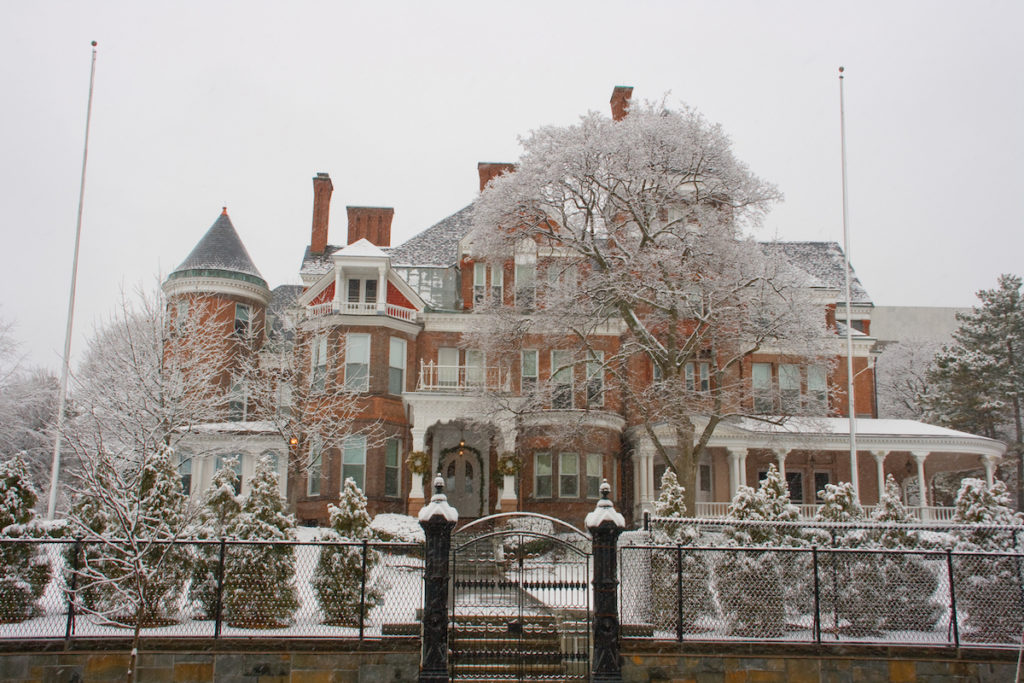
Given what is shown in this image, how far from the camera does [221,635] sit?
13.4 m

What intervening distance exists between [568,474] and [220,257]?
1635 centimetres

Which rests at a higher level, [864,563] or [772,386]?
[772,386]

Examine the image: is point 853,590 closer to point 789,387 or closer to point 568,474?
point 568,474

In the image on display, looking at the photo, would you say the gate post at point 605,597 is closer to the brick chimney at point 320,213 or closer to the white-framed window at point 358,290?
the white-framed window at point 358,290

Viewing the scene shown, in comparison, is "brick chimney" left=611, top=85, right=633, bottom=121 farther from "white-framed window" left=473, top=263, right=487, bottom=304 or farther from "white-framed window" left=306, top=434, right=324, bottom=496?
"white-framed window" left=306, top=434, right=324, bottom=496

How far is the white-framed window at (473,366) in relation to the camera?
3143 cm

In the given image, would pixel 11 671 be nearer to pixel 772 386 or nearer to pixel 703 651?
pixel 703 651

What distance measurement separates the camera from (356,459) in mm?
30125

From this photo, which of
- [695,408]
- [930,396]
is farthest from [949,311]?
[695,408]

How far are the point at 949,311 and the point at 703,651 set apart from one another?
7011 centimetres

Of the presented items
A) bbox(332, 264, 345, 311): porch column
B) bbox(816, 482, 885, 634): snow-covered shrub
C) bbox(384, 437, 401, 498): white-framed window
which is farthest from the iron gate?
bbox(332, 264, 345, 311): porch column

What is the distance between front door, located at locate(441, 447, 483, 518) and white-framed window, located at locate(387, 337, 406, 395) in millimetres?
3143

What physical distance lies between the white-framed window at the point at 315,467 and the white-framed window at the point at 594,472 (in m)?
9.32

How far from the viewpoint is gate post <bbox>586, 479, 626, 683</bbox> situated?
13.1 metres
